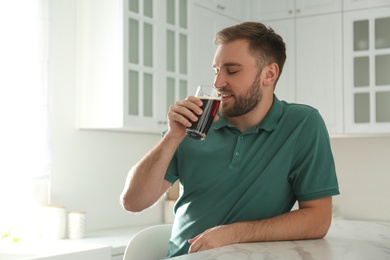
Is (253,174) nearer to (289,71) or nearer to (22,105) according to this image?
(22,105)

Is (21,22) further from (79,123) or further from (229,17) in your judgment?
(229,17)

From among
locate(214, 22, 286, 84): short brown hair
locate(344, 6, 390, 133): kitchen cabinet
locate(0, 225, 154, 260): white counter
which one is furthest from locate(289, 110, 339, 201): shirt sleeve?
locate(344, 6, 390, 133): kitchen cabinet

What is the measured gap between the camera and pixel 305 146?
6.12 feet

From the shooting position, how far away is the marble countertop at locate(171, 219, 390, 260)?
1240mm

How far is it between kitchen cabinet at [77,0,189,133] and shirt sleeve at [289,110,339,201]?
181 cm

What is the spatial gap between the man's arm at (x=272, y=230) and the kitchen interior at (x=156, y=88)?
56.7 inches

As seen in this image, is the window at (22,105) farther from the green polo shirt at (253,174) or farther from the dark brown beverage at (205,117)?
the dark brown beverage at (205,117)

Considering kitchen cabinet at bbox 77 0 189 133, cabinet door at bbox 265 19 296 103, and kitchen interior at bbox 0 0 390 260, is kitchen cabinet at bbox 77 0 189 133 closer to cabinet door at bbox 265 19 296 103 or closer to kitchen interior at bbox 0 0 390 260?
kitchen interior at bbox 0 0 390 260

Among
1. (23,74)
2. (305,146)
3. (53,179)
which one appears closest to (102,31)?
(23,74)

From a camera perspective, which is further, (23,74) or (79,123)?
(79,123)

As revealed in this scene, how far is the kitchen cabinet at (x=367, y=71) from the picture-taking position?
13.7 ft

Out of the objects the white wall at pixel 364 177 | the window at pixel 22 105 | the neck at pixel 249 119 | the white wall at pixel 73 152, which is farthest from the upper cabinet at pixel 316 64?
the neck at pixel 249 119

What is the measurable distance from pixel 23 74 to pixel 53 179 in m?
0.63

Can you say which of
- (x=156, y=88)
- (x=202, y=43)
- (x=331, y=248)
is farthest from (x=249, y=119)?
(x=202, y=43)
